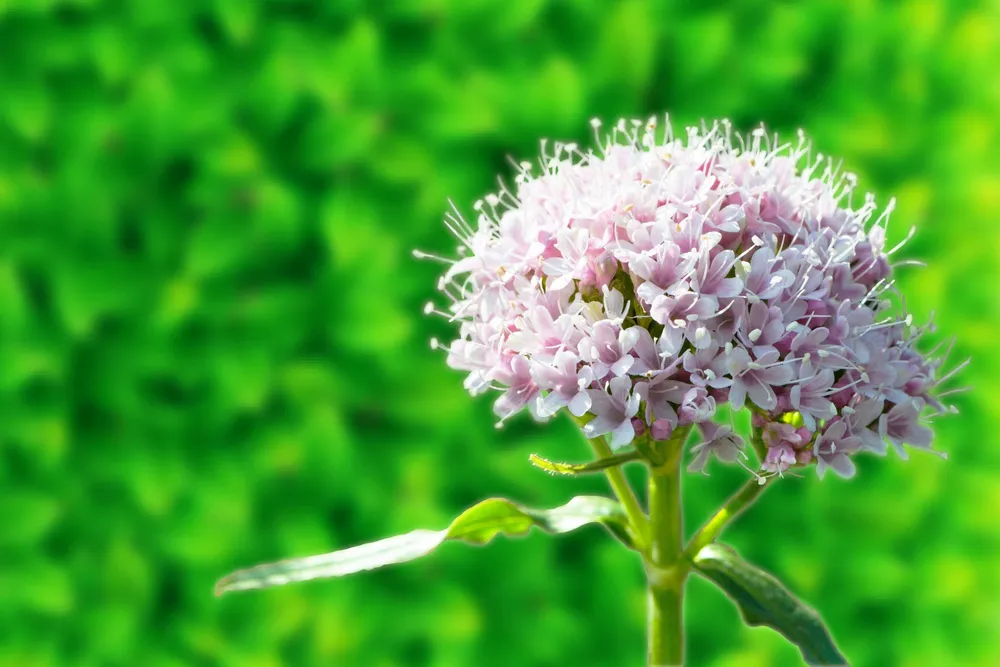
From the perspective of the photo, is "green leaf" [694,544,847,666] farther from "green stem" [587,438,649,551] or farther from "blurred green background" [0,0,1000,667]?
"blurred green background" [0,0,1000,667]

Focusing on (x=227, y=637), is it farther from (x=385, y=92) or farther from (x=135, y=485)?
(x=385, y=92)

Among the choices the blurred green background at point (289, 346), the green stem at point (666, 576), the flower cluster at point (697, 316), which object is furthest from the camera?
the blurred green background at point (289, 346)

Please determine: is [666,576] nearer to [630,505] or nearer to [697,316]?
[630,505]

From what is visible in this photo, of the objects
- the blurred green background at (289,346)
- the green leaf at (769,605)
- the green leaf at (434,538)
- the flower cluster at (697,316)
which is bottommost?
the green leaf at (769,605)

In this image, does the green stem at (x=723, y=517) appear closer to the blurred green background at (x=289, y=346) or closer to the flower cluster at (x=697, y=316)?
the flower cluster at (x=697, y=316)

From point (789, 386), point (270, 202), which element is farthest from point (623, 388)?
point (270, 202)

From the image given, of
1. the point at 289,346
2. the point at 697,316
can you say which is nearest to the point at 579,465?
the point at 697,316

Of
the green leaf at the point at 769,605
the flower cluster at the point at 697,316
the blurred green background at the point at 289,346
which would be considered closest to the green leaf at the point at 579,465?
the flower cluster at the point at 697,316
